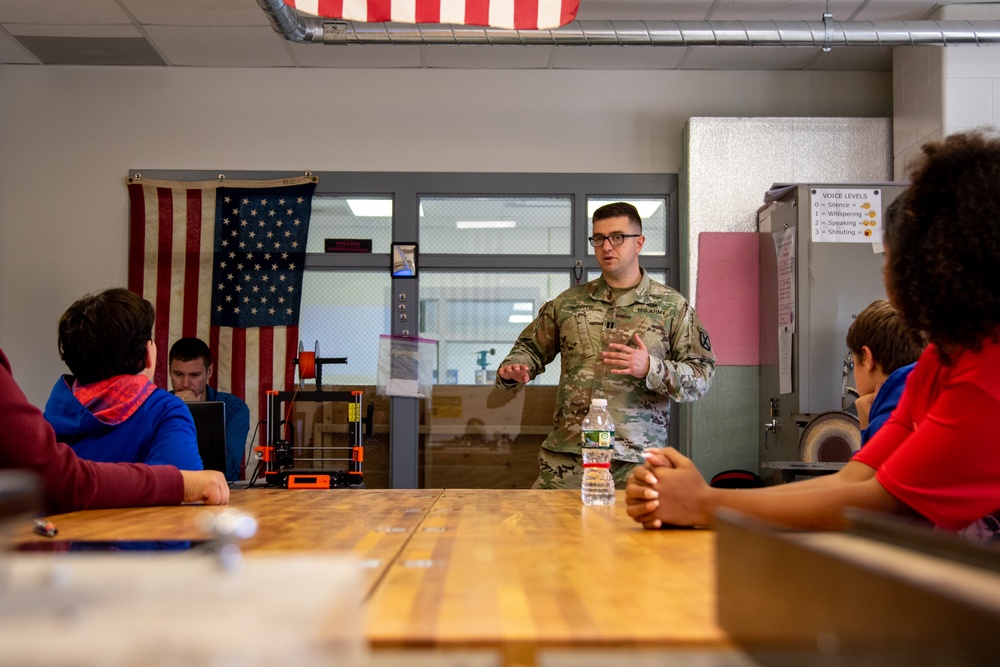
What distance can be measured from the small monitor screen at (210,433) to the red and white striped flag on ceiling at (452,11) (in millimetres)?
1305

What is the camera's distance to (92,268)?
17.0 ft

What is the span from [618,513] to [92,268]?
14.1 ft

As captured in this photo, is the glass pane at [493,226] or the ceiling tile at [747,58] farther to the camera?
the glass pane at [493,226]

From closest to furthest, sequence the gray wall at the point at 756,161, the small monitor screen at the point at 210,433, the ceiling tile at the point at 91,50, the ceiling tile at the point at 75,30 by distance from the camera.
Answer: the small monitor screen at the point at 210,433 → the ceiling tile at the point at 75,30 → the ceiling tile at the point at 91,50 → the gray wall at the point at 756,161

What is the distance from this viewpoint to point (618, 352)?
3096 mm

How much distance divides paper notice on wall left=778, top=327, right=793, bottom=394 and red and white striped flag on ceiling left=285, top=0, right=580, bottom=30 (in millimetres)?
2553

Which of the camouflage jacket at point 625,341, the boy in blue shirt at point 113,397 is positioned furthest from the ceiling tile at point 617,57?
the boy in blue shirt at point 113,397

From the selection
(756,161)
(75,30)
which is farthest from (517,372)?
(75,30)

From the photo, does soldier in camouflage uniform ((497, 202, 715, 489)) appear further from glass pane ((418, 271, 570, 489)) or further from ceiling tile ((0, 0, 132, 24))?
ceiling tile ((0, 0, 132, 24))

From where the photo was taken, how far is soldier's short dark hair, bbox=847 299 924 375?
2244mm

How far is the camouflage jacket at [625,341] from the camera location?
3.23 metres

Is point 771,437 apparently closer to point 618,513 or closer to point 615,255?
Answer: point 615,255

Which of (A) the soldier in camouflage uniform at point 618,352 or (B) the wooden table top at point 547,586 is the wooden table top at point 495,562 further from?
(A) the soldier in camouflage uniform at point 618,352

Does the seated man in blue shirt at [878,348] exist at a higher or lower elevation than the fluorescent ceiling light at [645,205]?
lower
